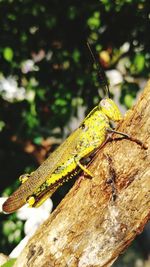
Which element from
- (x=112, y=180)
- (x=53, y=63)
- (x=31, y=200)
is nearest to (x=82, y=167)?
(x=112, y=180)

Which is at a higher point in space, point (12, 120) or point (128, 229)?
point (12, 120)

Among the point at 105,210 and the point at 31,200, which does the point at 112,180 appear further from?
the point at 31,200

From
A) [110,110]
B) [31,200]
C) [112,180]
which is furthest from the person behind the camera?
[31,200]

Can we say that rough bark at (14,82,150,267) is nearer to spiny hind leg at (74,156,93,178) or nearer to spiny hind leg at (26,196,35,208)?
spiny hind leg at (74,156,93,178)

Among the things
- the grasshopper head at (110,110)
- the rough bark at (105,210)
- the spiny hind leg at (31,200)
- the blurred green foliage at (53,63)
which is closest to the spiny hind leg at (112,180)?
the rough bark at (105,210)

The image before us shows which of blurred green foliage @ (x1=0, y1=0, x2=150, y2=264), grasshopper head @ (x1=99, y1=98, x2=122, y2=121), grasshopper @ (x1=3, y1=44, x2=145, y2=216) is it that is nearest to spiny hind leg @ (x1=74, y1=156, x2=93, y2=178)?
grasshopper @ (x1=3, y1=44, x2=145, y2=216)

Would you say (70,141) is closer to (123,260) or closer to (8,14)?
(8,14)

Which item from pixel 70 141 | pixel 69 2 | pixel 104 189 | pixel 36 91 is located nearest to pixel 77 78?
pixel 36 91
